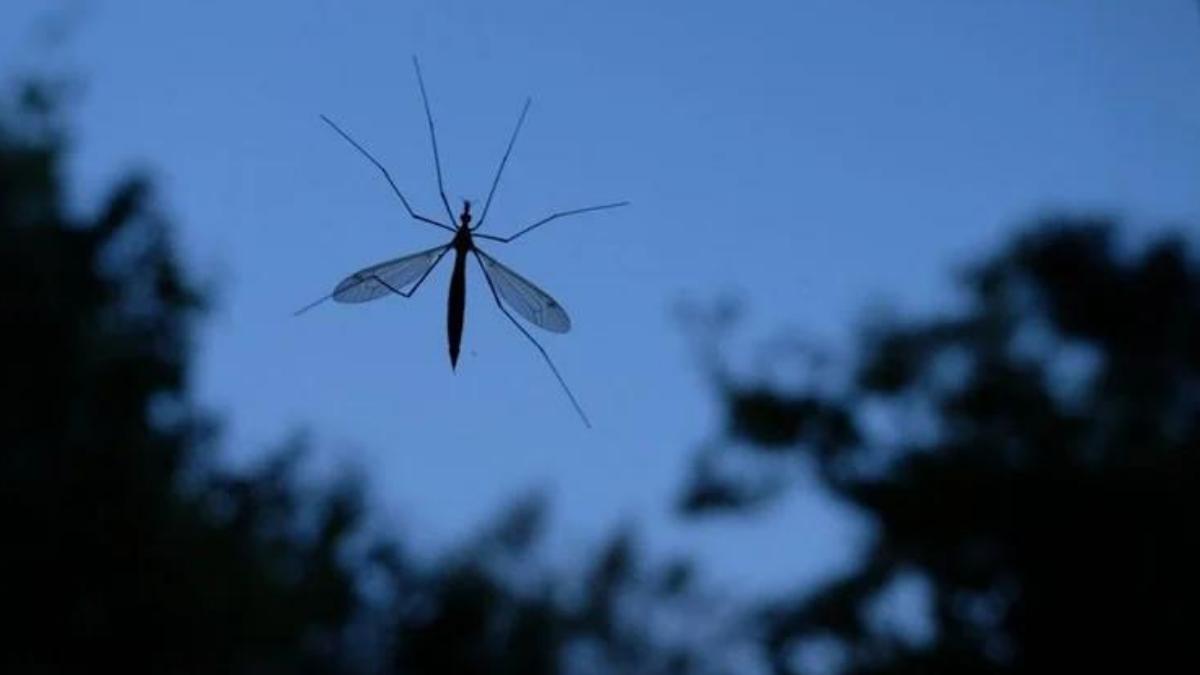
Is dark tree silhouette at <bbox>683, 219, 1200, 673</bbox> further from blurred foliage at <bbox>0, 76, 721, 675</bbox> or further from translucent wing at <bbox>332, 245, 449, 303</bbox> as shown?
translucent wing at <bbox>332, 245, 449, 303</bbox>

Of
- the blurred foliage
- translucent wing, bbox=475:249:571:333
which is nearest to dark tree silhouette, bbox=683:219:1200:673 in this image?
the blurred foliage

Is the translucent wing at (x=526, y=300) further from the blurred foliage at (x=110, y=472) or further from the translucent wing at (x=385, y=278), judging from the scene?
the blurred foliage at (x=110, y=472)

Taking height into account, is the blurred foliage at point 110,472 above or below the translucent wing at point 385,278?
above

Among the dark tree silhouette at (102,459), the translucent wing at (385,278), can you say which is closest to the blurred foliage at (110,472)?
the dark tree silhouette at (102,459)

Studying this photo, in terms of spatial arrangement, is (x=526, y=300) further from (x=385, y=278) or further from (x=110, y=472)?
(x=110, y=472)

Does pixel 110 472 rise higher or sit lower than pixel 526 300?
higher

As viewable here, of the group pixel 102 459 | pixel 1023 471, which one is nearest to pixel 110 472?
pixel 102 459

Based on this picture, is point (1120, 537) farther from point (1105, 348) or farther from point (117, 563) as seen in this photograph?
point (117, 563)
